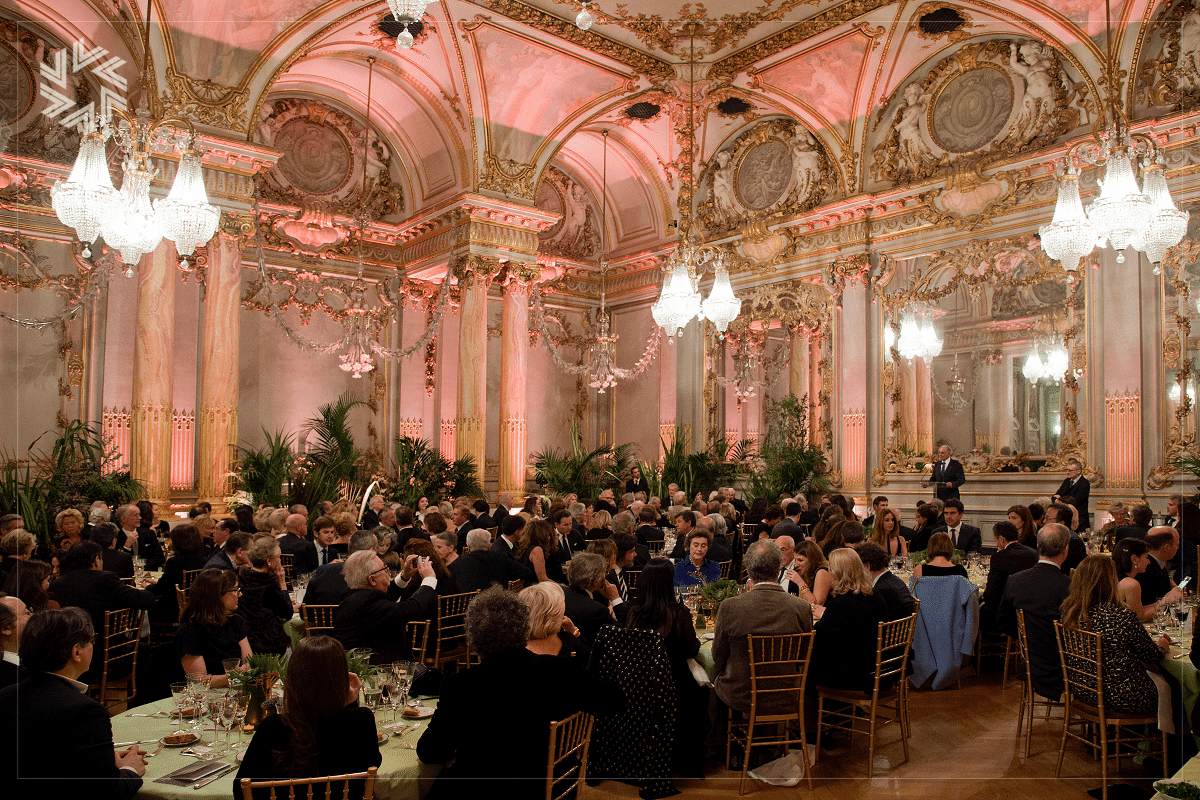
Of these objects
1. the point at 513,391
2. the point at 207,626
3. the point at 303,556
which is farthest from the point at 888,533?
the point at 513,391

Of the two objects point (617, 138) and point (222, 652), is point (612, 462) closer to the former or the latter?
point (617, 138)

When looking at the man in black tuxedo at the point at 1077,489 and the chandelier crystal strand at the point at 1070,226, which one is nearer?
the chandelier crystal strand at the point at 1070,226

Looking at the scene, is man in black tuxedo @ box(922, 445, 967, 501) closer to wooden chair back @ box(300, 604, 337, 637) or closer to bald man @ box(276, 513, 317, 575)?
bald man @ box(276, 513, 317, 575)

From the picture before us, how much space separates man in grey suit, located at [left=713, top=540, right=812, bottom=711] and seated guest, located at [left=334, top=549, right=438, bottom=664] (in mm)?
1724

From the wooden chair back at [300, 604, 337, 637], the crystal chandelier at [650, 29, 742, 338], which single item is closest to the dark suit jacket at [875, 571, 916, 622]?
the wooden chair back at [300, 604, 337, 637]

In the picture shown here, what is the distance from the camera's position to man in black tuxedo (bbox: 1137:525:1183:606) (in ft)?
18.2

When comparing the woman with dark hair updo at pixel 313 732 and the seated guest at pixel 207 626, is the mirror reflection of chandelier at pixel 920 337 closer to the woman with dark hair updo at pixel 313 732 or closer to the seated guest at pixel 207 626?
the seated guest at pixel 207 626

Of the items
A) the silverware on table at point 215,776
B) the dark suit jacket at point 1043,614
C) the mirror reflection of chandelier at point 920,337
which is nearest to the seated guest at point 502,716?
the silverware on table at point 215,776

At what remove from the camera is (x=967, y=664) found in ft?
23.0

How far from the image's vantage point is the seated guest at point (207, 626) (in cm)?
409

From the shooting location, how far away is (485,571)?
6.15 meters

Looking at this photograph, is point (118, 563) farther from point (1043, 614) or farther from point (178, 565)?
point (1043, 614)

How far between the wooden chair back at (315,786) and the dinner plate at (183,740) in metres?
0.84

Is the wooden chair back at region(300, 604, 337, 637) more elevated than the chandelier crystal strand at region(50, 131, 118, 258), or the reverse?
the chandelier crystal strand at region(50, 131, 118, 258)
